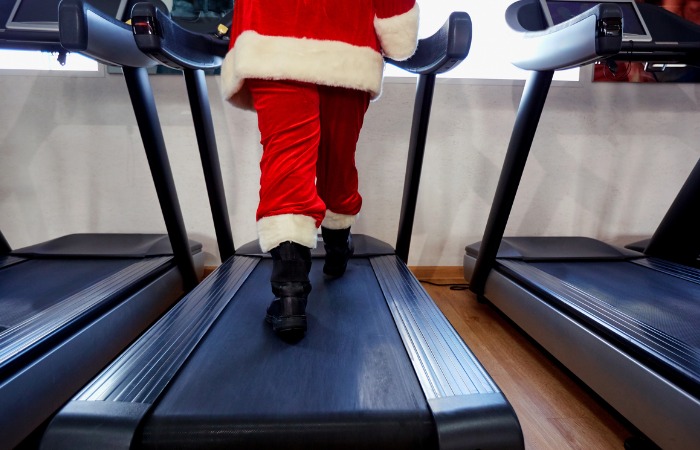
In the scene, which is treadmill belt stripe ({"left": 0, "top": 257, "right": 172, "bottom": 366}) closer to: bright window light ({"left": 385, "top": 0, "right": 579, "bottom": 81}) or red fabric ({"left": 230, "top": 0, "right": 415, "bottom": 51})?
red fabric ({"left": 230, "top": 0, "right": 415, "bottom": 51})

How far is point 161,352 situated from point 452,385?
0.64m

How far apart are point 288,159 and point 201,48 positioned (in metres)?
0.66

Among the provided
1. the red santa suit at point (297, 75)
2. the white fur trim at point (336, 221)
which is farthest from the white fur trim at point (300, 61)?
the white fur trim at point (336, 221)

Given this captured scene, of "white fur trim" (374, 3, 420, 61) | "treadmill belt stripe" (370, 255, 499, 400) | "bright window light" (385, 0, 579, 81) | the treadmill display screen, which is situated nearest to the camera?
"treadmill belt stripe" (370, 255, 499, 400)

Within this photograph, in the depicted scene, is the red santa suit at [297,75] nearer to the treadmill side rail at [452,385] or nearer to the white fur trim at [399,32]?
the white fur trim at [399,32]

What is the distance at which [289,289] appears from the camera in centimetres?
100

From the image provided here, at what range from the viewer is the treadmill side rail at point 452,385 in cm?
66

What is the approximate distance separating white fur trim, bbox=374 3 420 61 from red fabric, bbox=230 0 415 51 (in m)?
0.07

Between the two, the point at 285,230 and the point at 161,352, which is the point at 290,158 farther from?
the point at 161,352

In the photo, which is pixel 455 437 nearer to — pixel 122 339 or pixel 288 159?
pixel 288 159

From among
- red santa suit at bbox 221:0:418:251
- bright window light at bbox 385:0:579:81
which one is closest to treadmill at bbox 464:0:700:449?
bright window light at bbox 385:0:579:81

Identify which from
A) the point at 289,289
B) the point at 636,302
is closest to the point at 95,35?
the point at 289,289

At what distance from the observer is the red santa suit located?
0.99 metres

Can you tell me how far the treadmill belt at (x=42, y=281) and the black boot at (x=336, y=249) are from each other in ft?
2.86
